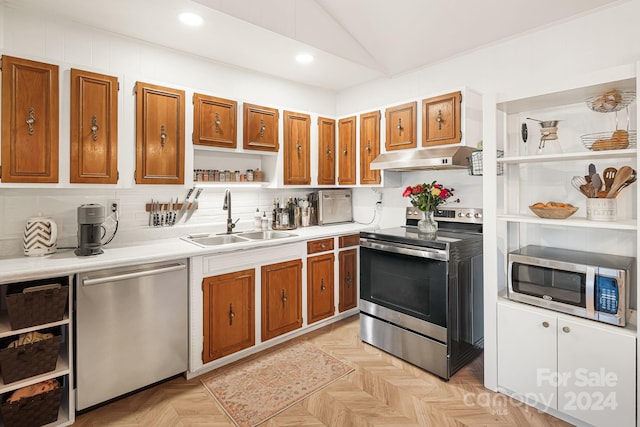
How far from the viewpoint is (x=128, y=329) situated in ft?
7.09

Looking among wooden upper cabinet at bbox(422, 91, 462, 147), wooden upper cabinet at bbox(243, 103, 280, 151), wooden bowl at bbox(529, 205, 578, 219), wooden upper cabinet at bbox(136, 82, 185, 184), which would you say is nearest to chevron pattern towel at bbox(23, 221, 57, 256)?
wooden upper cabinet at bbox(136, 82, 185, 184)

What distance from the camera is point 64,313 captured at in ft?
6.42

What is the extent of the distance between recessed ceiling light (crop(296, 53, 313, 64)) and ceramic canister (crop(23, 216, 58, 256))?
2.37 meters

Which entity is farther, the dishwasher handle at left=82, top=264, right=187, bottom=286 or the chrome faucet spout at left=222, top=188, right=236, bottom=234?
the chrome faucet spout at left=222, top=188, right=236, bottom=234

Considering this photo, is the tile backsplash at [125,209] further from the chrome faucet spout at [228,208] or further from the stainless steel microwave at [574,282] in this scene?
the stainless steel microwave at [574,282]

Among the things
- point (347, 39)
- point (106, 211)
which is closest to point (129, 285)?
point (106, 211)

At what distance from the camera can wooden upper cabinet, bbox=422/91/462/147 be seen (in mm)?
2777

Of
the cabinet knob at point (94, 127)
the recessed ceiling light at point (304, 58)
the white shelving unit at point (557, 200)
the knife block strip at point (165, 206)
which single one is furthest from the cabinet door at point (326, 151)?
the cabinet knob at point (94, 127)

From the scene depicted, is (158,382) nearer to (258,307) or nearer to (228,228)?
(258,307)

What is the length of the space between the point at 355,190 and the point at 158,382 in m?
2.79

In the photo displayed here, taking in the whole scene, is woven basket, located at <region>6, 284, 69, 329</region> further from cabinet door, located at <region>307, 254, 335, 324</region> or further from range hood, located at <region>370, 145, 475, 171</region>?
range hood, located at <region>370, 145, 475, 171</region>

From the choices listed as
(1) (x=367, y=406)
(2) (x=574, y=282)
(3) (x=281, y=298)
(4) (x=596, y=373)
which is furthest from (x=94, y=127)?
(4) (x=596, y=373)

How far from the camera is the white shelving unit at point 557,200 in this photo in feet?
5.98

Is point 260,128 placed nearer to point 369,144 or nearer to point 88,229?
point 369,144
